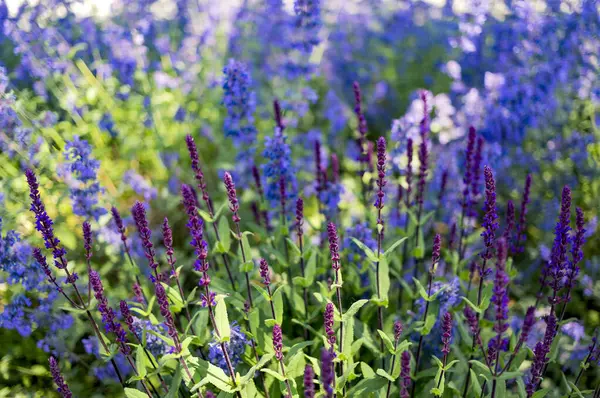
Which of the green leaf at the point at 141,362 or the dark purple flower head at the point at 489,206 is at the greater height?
the green leaf at the point at 141,362

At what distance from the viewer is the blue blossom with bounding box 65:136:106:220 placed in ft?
12.4

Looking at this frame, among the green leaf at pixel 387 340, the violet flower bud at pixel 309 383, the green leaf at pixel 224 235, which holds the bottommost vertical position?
the green leaf at pixel 387 340

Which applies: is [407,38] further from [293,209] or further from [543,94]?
[293,209]

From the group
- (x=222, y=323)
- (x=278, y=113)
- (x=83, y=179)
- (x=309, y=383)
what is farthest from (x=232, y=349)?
(x=83, y=179)

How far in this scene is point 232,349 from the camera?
2.88m

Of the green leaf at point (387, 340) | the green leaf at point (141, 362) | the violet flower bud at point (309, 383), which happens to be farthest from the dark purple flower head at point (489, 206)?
the green leaf at point (141, 362)

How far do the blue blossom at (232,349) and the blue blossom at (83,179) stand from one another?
1.69 m

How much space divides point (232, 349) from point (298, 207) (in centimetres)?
92

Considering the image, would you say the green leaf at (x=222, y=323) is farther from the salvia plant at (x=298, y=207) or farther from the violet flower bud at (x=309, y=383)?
the violet flower bud at (x=309, y=383)

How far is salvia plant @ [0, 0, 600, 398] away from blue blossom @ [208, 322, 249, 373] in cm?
4

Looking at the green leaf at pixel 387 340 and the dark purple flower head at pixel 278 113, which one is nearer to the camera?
the green leaf at pixel 387 340

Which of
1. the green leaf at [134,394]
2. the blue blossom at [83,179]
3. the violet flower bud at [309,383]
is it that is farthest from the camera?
the blue blossom at [83,179]

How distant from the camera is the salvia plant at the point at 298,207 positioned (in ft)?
8.79

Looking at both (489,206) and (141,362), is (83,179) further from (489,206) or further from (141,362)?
(489,206)
